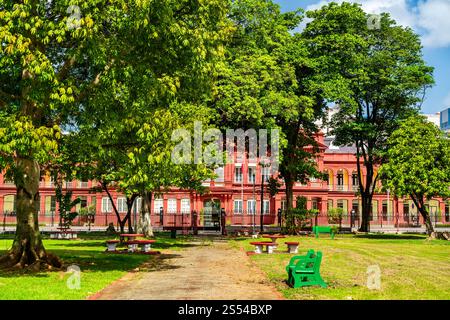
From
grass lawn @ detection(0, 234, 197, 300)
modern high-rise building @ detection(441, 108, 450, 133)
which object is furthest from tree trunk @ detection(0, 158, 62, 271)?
modern high-rise building @ detection(441, 108, 450, 133)

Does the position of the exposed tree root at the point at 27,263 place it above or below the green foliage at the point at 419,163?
below

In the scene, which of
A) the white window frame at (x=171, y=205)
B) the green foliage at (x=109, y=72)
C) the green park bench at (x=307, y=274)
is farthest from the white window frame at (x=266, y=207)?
the green park bench at (x=307, y=274)

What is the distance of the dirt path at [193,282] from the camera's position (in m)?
11.8

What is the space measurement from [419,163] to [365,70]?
954cm

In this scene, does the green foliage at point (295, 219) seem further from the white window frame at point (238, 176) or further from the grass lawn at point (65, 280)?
the white window frame at point (238, 176)

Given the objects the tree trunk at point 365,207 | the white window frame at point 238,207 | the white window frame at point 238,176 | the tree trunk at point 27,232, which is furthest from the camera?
the white window frame at point 238,176

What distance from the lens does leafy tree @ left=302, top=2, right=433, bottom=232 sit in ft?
128

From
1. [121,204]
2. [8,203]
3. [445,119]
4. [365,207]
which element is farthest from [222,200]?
[445,119]

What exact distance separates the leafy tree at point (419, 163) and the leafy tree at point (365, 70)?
4.35 meters

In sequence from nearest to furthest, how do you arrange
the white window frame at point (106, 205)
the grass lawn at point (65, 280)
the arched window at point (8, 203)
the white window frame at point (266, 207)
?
1. the grass lawn at point (65, 280)
2. the arched window at point (8, 203)
3. the white window frame at point (106, 205)
4. the white window frame at point (266, 207)

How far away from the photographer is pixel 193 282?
553 inches

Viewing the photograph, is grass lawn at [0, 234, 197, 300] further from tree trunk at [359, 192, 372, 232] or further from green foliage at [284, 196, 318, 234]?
tree trunk at [359, 192, 372, 232]
